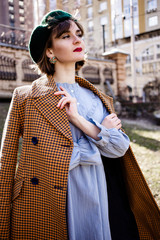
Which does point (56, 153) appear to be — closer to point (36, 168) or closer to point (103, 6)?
point (36, 168)

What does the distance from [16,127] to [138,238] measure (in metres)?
1.55

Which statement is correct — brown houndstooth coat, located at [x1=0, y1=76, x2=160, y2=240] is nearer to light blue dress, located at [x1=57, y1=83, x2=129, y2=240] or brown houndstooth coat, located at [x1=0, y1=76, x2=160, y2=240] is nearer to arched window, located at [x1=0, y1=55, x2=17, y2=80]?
light blue dress, located at [x1=57, y1=83, x2=129, y2=240]

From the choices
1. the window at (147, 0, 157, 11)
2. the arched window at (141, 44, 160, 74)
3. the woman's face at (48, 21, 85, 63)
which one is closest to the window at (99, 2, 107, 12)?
the window at (147, 0, 157, 11)

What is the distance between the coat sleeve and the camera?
1.44 m

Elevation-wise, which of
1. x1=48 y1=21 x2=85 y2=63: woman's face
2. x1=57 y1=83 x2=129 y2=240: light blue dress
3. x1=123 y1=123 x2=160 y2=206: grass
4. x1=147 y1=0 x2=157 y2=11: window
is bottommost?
x1=123 y1=123 x2=160 y2=206: grass

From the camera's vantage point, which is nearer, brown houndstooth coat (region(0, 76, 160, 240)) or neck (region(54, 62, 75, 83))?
brown houndstooth coat (region(0, 76, 160, 240))

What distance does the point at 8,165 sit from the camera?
1.47m

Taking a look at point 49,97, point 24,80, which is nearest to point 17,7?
point 49,97

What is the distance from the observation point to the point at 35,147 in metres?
1.47

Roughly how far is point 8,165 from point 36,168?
0.20m

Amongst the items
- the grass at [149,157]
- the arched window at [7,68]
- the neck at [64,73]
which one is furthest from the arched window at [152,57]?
the arched window at [7,68]

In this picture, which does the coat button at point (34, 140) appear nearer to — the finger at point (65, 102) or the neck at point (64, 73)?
the finger at point (65, 102)

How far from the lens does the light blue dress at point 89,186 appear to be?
1.47 m

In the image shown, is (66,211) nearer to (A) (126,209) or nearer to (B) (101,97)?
(A) (126,209)
